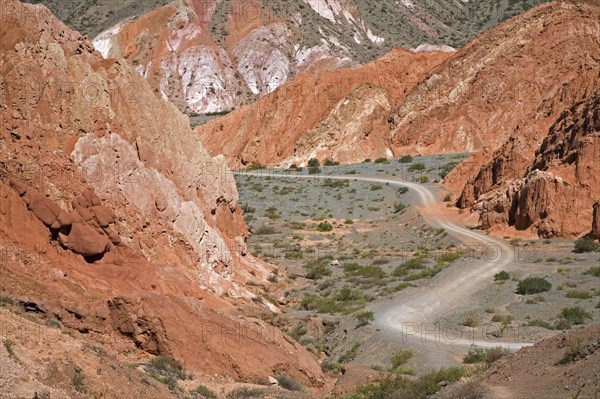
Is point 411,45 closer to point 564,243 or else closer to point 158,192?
point 564,243

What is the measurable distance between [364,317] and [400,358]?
4824mm

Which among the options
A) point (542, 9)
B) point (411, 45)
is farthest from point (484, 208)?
point (411, 45)

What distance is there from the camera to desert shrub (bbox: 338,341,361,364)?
21203 mm

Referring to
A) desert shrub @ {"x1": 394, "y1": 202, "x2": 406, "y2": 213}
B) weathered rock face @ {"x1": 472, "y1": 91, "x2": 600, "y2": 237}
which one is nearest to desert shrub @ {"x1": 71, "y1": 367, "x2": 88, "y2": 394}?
weathered rock face @ {"x1": 472, "y1": 91, "x2": 600, "y2": 237}

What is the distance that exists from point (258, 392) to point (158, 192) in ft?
28.9

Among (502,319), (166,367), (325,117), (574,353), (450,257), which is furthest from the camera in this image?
(325,117)

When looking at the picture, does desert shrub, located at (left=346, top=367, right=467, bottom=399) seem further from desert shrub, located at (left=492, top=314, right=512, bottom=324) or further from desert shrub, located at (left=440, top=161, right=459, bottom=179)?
desert shrub, located at (left=440, top=161, right=459, bottom=179)

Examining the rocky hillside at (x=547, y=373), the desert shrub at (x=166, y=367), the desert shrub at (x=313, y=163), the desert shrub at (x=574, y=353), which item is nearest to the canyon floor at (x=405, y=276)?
the rocky hillside at (x=547, y=373)

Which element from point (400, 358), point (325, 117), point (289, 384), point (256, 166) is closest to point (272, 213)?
point (256, 166)

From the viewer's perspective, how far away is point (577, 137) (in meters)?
40.6

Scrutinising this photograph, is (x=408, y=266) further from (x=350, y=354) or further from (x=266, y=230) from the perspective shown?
(x=266, y=230)

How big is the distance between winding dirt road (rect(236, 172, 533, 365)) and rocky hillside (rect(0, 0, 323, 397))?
12.7 feet

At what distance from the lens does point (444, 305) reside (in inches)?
1032

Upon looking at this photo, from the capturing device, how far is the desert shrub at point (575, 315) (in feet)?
74.6
